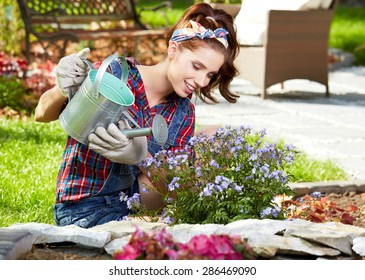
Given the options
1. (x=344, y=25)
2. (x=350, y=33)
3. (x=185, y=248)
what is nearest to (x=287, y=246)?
(x=185, y=248)

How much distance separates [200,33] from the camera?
142 inches

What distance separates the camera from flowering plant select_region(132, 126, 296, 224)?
3270 mm

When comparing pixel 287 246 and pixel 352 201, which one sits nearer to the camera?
pixel 287 246

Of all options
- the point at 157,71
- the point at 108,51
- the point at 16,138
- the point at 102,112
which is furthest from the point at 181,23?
the point at 108,51

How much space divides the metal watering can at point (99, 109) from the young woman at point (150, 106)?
0.15 metres

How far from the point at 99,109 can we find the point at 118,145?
0.15m

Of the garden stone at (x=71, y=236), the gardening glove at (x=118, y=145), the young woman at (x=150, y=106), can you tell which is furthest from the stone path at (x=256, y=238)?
the young woman at (x=150, y=106)

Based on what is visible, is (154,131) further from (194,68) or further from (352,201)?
(352,201)

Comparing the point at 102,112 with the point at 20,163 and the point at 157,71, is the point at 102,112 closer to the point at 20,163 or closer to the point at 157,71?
the point at 157,71

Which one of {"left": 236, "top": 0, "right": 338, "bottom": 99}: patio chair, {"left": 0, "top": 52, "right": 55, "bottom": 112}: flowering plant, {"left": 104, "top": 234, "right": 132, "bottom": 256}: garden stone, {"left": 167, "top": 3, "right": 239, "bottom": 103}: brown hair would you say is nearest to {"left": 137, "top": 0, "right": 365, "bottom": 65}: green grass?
{"left": 236, "top": 0, "right": 338, "bottom": 99}: patio chair

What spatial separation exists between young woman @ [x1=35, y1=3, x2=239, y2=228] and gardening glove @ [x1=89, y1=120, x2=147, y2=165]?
0.21 feet

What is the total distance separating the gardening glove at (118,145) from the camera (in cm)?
331

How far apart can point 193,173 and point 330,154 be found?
2.50m

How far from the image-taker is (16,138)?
18.4 feet
